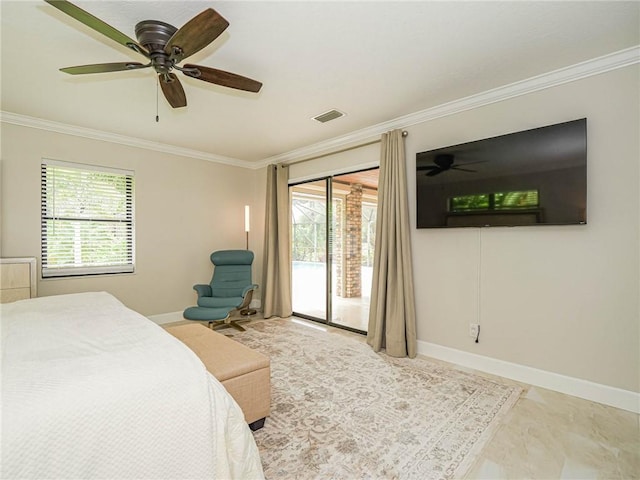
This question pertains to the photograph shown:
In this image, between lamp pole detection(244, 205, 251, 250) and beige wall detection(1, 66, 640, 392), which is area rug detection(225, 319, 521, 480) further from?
Answer: lamp pole detection(244, 205, 251, 250)

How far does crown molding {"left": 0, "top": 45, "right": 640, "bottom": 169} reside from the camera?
2361mm

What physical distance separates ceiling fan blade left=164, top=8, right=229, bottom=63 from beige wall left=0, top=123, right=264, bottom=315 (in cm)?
295

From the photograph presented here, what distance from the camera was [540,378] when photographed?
263 cm

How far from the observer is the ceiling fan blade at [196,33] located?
1.48 m

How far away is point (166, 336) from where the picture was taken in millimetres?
1716

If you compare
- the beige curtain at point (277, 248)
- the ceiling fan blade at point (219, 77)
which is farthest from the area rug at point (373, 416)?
the ceiling fan blade at point (219, 77)

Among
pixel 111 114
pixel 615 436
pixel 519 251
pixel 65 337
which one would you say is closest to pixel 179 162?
pixel 111 114

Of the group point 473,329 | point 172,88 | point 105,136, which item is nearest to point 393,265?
point 473,329

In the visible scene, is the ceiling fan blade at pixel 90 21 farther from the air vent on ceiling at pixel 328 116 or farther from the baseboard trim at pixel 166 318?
the baseboard trim at pixel 166 318

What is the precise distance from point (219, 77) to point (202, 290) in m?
3.07

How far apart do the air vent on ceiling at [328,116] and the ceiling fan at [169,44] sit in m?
1.30

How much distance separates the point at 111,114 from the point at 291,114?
1954 millimetres

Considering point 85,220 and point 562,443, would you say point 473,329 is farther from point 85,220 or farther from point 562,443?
point 85,220

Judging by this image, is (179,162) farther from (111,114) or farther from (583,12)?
(583,12)
